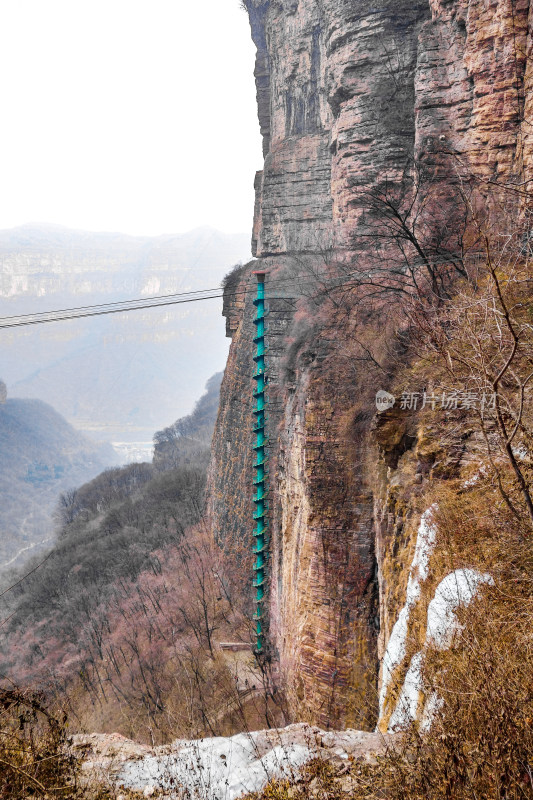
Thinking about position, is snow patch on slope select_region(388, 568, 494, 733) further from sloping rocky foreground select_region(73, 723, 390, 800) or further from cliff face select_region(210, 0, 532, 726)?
cliff face select_region(210, 0, 532, 726)

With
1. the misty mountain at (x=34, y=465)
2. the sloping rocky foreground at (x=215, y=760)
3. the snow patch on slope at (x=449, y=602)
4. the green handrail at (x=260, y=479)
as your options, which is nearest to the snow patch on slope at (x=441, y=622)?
the snow patch on slope at (x=449, y=602)

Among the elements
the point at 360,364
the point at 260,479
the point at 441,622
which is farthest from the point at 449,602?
the point at 260,479

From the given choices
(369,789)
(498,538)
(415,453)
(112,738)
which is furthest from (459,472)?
(112,738)

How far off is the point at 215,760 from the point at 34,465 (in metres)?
126

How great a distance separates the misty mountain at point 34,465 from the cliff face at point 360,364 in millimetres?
78616

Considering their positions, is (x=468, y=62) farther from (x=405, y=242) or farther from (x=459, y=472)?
(x=459, y=472)

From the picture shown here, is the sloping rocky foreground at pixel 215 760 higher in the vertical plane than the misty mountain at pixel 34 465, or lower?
higher

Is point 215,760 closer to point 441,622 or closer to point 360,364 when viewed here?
point 441,622

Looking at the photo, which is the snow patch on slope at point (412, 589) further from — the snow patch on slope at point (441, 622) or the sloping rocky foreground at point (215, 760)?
the sloping rocky foreground at point (215, 760)

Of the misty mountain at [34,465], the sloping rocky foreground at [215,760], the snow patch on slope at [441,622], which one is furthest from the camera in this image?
the misty mountain at [34,465]

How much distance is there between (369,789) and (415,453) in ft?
17.3

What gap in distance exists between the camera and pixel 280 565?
52.1ft

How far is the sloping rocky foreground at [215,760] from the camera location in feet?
15.3

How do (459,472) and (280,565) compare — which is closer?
(459,472)
